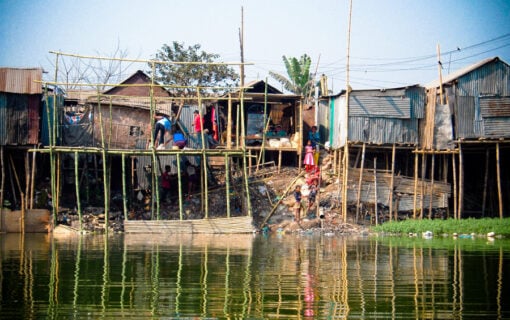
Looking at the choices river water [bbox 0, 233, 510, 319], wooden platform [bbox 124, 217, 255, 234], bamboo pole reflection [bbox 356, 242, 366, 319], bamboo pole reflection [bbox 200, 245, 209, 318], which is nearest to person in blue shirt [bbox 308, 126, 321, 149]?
wooden platform [bbox 124, 217, 255, 234]

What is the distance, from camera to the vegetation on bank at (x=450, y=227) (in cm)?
2688

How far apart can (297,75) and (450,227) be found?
1649cm

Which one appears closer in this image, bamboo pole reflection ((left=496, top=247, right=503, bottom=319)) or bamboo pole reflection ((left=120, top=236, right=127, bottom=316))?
bamboo pole reflection ((left=496, top=247, right=503, bottom=319))

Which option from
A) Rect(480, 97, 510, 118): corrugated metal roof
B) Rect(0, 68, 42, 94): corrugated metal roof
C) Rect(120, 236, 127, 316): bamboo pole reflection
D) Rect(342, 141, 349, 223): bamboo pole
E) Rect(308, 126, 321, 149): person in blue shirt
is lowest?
Rect(120, 236, 127, 316): bamboo pole reflection

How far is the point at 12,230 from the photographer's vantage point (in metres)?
27.0

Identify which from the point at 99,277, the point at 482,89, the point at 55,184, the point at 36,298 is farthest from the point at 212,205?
the point at 36,298

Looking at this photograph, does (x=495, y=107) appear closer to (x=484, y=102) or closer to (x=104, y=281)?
(x=484, y=102)

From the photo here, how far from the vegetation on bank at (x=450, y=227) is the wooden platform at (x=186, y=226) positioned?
556 centimetres

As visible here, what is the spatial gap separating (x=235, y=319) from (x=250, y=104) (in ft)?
81.5

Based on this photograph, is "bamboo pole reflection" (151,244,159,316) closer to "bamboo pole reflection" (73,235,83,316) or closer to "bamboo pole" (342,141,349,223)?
"bamboo pole reflection" (73,235,83,316)

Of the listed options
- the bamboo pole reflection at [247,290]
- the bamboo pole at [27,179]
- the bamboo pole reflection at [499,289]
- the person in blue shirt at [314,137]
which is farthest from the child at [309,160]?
the bamboo pole reflection at [247,290]

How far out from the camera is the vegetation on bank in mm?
26875

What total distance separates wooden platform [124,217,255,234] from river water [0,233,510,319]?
3.43 metres

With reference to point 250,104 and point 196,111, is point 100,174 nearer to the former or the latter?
point 196,111
